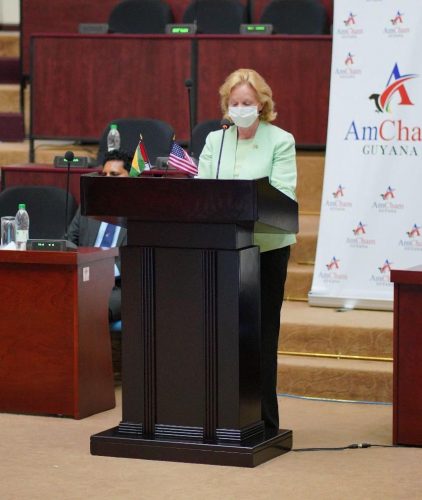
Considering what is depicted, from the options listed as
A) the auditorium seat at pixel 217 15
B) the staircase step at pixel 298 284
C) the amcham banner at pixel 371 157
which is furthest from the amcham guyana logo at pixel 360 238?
the auditorium seat at pixel 217 15

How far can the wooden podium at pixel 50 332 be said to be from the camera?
5.66m

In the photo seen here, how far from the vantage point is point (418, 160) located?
6.59m

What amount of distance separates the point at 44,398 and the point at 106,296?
59cm

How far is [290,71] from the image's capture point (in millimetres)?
8547

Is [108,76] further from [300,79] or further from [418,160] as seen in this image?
[418,160]

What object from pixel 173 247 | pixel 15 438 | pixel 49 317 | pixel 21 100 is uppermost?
pixel 21 100

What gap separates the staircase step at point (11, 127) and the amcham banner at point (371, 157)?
12.2ft

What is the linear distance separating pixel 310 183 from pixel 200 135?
100 cm

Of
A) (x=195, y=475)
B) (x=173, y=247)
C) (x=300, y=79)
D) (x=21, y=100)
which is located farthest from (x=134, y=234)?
(x=21, y=100)

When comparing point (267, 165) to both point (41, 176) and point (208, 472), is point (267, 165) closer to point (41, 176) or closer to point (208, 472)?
point (208, 472)

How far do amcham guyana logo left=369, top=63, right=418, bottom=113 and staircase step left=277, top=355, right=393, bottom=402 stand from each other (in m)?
1.44

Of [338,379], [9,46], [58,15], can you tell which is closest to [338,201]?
[338,379]

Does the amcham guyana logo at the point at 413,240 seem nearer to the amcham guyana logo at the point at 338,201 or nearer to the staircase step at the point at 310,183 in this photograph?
the amcham guyana logo at the point at 338,201

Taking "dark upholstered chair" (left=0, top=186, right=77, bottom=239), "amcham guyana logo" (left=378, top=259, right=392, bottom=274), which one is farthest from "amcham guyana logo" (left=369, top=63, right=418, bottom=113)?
"dark upholstered chair" (left=0, top=186, right=77, bottom=239)
